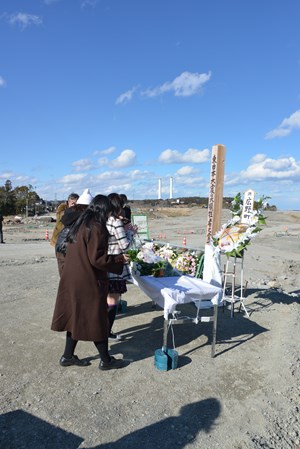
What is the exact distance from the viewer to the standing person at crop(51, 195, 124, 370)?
3.70 metres

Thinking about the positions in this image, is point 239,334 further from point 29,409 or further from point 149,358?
point 29,409

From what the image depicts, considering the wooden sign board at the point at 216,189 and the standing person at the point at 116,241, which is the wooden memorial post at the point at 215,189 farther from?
the standing person at the point at 116,241

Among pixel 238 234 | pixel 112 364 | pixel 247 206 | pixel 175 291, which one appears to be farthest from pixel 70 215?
pixel 247 206

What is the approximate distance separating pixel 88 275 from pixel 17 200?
48018 mm

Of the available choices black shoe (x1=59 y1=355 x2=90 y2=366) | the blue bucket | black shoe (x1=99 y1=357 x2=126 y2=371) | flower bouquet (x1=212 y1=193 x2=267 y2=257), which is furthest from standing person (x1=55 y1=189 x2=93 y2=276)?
flower bouquet (x1=212 y1=193 x2=267 y2=257)

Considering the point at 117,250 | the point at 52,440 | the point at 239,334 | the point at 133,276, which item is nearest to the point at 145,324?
the point at 133,276

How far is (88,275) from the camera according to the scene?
3.74 metres

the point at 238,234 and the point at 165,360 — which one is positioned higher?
the point at 238,234

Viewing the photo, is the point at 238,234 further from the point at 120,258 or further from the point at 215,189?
the point at 120,258

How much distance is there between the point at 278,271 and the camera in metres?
12.6

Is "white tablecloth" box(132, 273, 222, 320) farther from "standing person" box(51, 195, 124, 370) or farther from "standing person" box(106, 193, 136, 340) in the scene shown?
"standing person" box(51, 195, 124, 370)

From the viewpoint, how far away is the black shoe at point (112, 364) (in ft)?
13.5

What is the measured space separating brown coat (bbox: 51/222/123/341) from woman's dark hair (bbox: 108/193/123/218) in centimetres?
45

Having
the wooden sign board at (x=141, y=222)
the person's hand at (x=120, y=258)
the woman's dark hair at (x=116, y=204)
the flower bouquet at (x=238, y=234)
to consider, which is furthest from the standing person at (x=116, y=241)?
the wooden sign board at (x=141, y=222)
